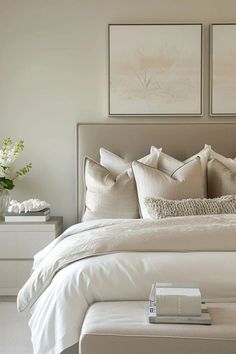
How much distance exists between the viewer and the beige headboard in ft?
14.8

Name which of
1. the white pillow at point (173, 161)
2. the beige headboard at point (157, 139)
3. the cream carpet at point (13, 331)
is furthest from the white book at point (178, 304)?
the beige headboard at point (157, 139)

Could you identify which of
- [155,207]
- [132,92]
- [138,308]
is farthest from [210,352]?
[132,92]

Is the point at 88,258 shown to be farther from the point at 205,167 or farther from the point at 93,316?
the point at 205,167

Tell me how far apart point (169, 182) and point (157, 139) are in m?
0.66

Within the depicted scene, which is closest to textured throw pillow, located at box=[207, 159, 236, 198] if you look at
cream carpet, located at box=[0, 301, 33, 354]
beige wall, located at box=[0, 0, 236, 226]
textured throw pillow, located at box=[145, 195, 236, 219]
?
textured throw pillow, located at box=[145, 195, 236, 219]

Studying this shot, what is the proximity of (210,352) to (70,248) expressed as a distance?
0.92 meters

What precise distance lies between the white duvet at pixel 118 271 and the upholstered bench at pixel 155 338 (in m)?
0.26

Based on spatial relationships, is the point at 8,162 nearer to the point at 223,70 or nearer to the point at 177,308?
the point at 223,70

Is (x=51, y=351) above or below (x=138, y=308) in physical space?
below

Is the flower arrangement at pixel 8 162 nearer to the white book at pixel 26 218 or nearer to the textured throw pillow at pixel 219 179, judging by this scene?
the white book at pixel 26 218

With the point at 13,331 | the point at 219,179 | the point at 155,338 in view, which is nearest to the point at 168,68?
the point at 219,179

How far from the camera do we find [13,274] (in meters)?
4.27

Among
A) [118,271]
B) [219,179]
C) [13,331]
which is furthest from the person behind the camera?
[219,179]

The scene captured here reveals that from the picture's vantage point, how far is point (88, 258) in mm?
2639
